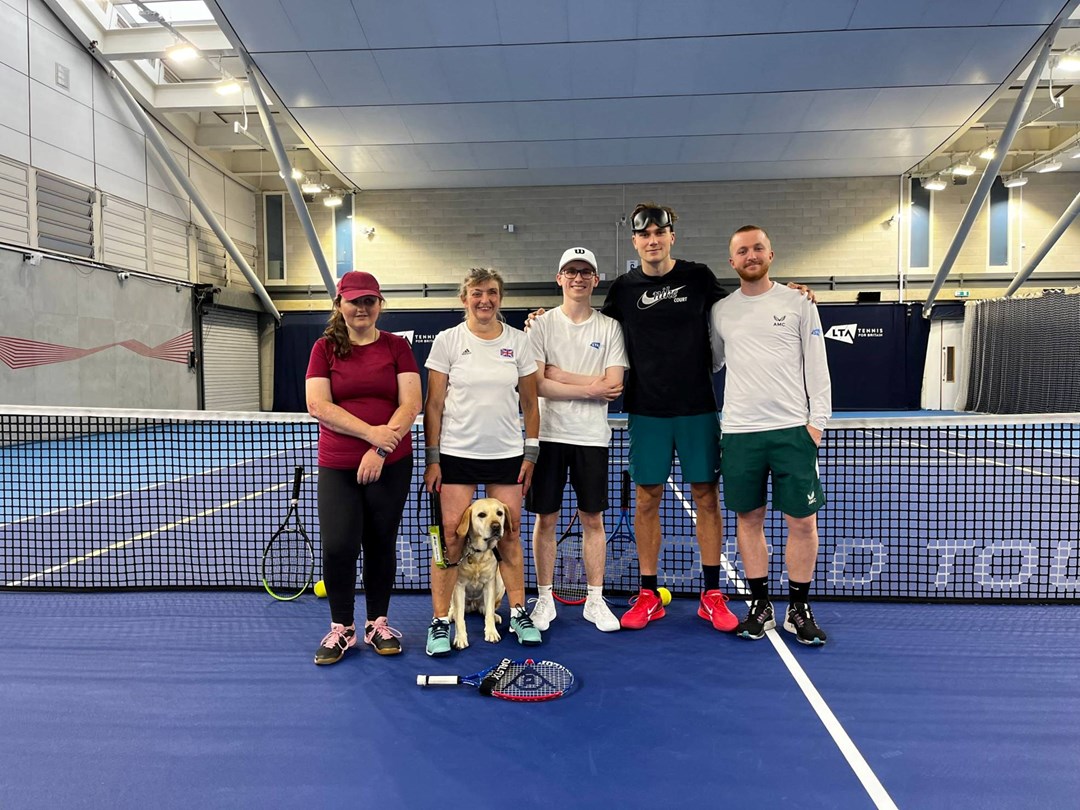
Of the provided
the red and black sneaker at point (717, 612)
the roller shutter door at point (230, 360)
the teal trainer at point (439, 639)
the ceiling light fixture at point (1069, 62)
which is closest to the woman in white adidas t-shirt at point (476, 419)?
the teal trainer at point (439, 639)

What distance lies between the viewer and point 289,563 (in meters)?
4.33

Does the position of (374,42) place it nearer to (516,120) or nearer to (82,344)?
(516,120)

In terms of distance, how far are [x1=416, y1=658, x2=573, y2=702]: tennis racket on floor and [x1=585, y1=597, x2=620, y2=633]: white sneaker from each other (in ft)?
1.83

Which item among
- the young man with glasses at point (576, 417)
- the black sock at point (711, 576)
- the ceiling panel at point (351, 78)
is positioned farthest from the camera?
the ceiling panel at point (351, 78)

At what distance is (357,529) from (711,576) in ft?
6.08

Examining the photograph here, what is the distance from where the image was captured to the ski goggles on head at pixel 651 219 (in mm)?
3232

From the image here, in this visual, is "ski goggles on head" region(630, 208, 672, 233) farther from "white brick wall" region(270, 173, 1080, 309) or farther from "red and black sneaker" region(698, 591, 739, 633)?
"white brick wall" region(270, 173, 1080, 309)

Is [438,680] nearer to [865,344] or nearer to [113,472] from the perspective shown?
[113,472]

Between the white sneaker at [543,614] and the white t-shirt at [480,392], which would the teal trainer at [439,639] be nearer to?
the white sneaker at [543,614]

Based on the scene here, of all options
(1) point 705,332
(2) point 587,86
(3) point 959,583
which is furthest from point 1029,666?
(2) point 587,86

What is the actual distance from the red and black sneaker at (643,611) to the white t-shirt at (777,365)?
101 centimetres

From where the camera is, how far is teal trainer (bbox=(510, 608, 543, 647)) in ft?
10.4

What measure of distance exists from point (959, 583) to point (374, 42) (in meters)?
11.4

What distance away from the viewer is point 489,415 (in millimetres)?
3121
